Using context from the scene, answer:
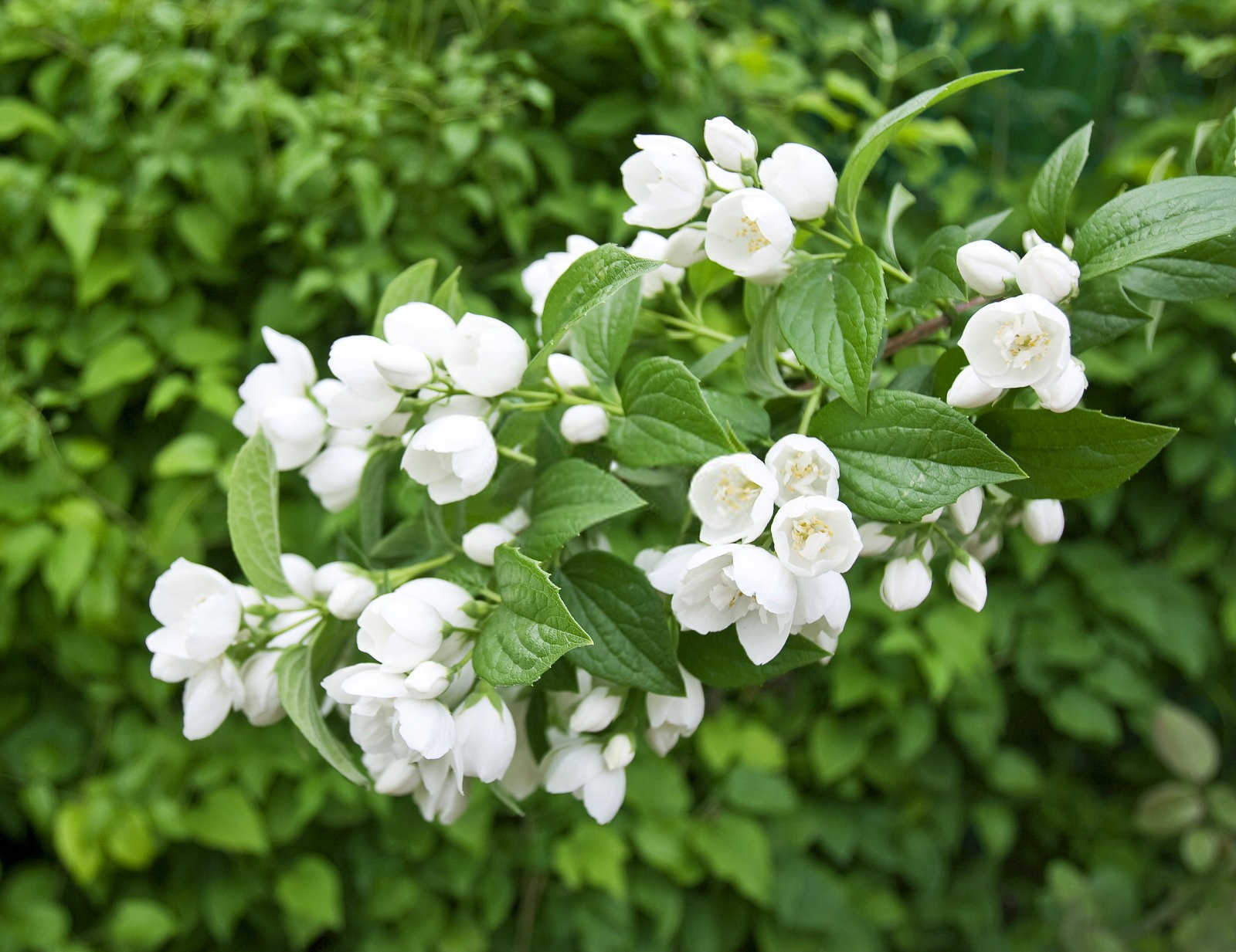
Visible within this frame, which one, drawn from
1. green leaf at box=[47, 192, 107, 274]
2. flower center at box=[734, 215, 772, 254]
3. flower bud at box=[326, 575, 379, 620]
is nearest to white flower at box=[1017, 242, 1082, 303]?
flower center at box=[734, 215, 772, 254]

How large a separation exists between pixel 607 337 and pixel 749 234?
86mm

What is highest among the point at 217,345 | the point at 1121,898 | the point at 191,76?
the point at 191,76

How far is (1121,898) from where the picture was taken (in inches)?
66.8

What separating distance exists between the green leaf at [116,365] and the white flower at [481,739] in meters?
1.10

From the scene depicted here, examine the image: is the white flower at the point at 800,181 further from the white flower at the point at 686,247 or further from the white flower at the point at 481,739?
the white flower at the point at 481,739

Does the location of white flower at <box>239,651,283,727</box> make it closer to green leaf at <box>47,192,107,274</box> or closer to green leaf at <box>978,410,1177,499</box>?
green leaf at <box>978,410,1177,499</box>

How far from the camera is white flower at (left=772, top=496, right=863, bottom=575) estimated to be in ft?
1.23

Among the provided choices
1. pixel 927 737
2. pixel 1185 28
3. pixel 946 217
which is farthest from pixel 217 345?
pixel 1185 28

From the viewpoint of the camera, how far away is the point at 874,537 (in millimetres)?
456

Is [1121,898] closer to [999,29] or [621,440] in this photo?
[999,29]

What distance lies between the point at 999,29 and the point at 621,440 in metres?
1.50

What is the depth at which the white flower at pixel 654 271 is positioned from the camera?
1.78 ft

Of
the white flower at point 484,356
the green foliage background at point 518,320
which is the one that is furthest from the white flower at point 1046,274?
the green foliage background at point 518,320

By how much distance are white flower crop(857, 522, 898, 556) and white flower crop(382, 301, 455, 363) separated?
0.66 ft
